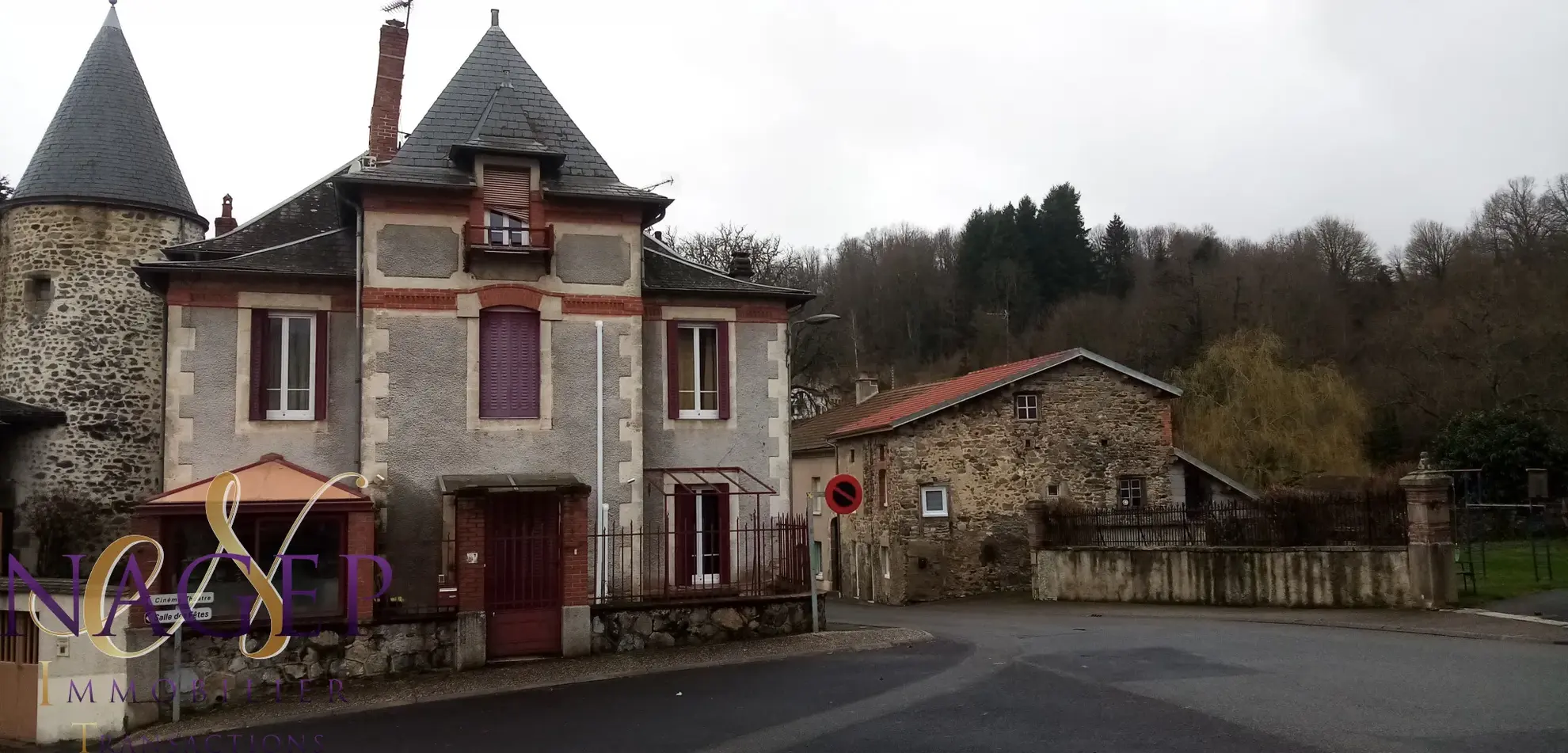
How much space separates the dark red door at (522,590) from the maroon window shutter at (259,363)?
143 inches

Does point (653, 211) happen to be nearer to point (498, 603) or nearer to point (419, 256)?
point (419, 256)

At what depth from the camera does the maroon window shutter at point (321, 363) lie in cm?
1513

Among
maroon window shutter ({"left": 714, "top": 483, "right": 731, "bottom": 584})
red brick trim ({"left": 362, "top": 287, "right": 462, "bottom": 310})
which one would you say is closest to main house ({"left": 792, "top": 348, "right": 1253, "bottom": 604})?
maroon window shutter ({"left": 714, "top": 483, "right": 731, "bottom": 584})

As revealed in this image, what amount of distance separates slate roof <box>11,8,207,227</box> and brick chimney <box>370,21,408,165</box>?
518 cm

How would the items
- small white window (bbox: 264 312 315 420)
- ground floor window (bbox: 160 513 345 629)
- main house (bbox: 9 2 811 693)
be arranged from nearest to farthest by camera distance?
ground floor window (bbox: 160 513 345 629) < main house (bbox: 9 2 811 693) < small white window (bbox: 264 312 315 420)

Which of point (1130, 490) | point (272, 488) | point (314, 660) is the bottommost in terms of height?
point (314, 660)

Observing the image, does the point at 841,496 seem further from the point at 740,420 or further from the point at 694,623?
the point at 694,623

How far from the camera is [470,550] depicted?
1345 centimetres

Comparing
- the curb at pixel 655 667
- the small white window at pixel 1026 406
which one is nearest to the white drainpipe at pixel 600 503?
the curb at pixel 655 667

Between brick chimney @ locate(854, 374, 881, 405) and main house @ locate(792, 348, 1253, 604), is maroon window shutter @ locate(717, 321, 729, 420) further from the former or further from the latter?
brick chimney @ locate(854, 374, 881, 405)

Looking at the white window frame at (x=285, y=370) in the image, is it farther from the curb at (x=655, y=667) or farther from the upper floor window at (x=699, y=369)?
the upper floor window at (x=699, y=369)

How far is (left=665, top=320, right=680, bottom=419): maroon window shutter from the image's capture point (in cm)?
1658

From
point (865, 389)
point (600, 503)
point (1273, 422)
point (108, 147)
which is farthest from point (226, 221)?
point (1273, 422)

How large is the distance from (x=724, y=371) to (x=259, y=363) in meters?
6.65
